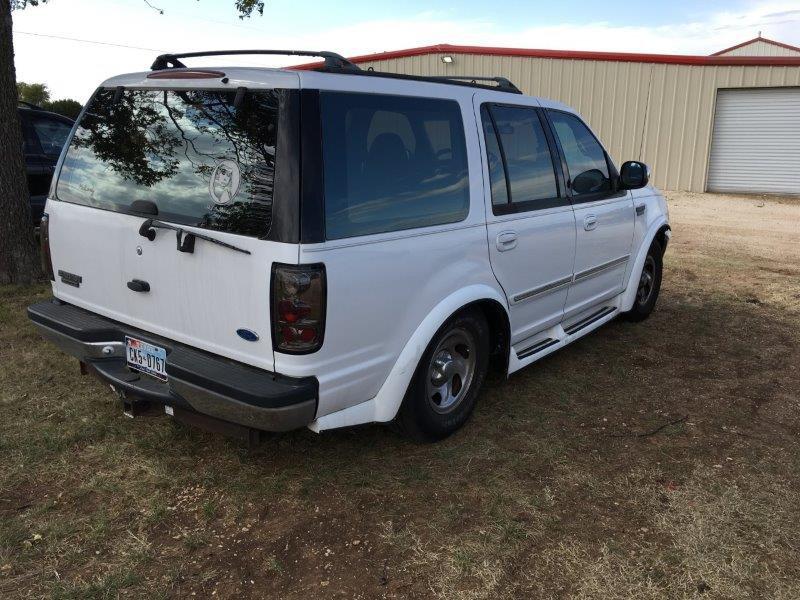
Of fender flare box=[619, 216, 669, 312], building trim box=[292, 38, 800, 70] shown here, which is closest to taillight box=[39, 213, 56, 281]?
fender flare box=[619, 216, 669, 312]

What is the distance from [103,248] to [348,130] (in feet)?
4.48

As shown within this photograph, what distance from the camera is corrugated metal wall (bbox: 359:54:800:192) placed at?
17875 mm

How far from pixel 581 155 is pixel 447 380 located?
203cm

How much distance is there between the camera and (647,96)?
723 inches

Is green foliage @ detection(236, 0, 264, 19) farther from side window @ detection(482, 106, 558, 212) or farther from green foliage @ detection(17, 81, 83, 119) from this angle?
green foliage @ detection(17, 81, 83, 119)

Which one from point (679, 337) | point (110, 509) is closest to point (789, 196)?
point (679, 337)

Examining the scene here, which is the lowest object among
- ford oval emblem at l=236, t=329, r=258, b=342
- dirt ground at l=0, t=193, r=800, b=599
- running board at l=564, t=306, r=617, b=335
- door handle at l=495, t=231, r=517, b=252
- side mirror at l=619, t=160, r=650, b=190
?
dirt ground at l=0, t=193, r=800, b=599

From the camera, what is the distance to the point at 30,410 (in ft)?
13.0

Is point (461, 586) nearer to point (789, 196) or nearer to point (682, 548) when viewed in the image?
point (682, 548)

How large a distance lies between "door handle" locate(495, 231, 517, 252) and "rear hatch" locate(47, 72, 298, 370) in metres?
1.41

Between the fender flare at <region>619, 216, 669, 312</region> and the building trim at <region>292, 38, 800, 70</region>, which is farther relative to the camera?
the building trim at <region>292, 38, 800, 70</region>

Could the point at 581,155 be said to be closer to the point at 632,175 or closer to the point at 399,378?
the point at 632,175

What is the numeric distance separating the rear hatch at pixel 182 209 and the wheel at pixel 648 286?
4.04 m

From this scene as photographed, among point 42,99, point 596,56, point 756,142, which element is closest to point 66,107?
point 42,99
